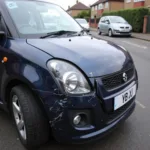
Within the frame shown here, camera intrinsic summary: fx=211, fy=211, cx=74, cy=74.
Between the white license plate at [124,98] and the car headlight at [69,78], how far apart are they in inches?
15.1

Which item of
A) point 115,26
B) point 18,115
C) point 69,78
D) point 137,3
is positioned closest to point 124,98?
point 69,78

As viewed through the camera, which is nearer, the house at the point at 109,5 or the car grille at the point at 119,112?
the car grille at the point at 119,112

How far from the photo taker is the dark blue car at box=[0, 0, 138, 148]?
1987mm

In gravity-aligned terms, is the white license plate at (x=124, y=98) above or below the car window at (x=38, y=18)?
below

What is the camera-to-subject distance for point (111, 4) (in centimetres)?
4244

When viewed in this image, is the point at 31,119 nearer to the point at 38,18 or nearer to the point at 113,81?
the point at 113,81

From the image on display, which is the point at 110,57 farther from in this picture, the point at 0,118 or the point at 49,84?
the point at 0,118

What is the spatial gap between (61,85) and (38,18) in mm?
1509

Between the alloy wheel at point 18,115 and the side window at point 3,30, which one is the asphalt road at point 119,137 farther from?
the side window at point 3,30

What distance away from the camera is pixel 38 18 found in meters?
3.09

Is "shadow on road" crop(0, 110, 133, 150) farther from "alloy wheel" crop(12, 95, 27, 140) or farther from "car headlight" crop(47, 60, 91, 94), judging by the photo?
"car headlight" crop(47, 60, 91, 94)

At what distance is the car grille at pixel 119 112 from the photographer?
2.23 meters

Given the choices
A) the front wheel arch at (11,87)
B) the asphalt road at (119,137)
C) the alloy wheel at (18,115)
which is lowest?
the asphalt road at (119,137)

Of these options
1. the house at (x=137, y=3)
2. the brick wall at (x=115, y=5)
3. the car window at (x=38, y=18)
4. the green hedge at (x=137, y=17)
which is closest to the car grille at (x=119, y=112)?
the car window at (x=38, y=18)
